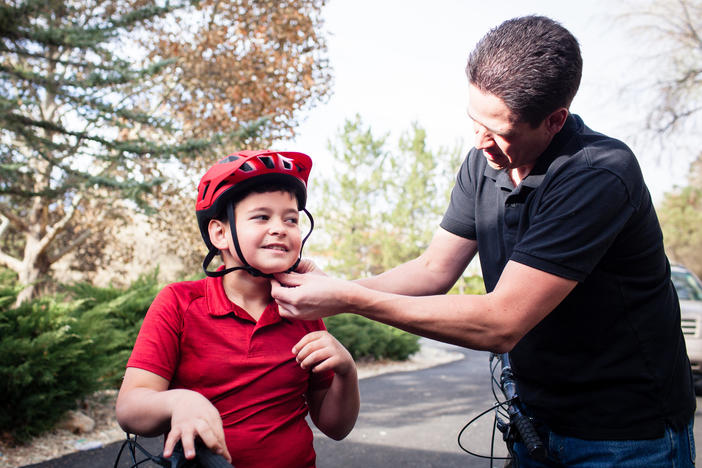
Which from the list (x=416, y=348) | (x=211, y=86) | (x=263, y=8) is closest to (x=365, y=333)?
(x=416, y=348)

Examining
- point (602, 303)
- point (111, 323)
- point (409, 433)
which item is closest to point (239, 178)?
point (602, 303)

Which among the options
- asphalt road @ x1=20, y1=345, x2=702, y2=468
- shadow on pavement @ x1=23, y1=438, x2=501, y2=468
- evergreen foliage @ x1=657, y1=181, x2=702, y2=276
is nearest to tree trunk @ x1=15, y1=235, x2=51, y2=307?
asphalt road @ x1=20, y1=345, x2=702, y2=468

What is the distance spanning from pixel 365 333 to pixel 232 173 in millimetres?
9664

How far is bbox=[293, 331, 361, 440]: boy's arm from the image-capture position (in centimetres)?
191

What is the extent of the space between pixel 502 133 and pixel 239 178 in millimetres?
984

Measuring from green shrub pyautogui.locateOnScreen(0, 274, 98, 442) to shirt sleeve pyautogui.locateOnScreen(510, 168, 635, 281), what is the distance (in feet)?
14.6

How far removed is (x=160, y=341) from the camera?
6.14 ft

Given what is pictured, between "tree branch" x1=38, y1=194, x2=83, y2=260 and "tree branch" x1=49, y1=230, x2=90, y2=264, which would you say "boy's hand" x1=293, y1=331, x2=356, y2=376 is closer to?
"tree branch" x1=38, y1=194, x2=83, y2=260

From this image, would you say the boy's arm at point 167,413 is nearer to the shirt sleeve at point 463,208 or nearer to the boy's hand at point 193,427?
the boy's hand at point 193,427

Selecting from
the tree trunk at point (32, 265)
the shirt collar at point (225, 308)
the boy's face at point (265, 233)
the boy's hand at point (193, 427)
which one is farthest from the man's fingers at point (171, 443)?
the tree trunk at point (32, 265)

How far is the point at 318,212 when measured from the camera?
32.2 metres

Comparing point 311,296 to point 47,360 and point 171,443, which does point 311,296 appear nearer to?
point 171,443

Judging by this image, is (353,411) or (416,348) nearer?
(353,411)

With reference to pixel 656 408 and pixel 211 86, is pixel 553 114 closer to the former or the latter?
pixel 656 408
